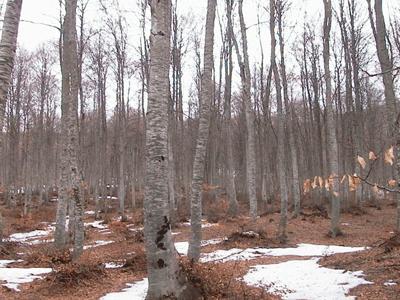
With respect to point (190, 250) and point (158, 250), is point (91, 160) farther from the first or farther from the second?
point (158, 250)

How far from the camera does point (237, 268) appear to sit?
30.3 ft

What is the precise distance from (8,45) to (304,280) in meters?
6.55

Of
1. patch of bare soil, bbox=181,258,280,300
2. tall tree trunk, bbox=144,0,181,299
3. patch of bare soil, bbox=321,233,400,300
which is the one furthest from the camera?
patch of bare soil, bbox=321,233,400,300

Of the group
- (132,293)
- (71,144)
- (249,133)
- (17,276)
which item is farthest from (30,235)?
(132,293)

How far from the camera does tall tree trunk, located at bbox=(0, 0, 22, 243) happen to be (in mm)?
4539

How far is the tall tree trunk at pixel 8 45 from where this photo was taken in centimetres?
454

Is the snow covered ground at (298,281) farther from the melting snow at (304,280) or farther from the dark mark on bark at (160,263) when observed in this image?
the dark mark on bark at (160,263)

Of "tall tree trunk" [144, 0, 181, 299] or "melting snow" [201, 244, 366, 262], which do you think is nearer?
"tall tree trunk" [144, 0, 181, 299]

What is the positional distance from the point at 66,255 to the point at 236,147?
84.8ft

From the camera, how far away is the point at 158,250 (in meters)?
5.11

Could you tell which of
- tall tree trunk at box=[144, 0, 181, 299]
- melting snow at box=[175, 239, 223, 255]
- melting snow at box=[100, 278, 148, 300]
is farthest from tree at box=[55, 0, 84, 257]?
tall tree trunk at box=[144, 0, 181, 299]

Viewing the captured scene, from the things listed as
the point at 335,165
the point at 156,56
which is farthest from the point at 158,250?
the point at 335,165

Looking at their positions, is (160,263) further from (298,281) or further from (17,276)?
(17,276)

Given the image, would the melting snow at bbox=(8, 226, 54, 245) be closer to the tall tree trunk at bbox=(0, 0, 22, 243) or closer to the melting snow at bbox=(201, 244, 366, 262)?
the melting snow at bbox=(201, 244, 366, 262)
